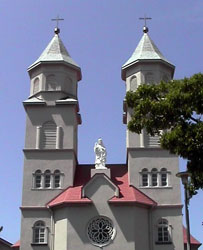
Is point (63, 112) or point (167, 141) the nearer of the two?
point (167, 141)

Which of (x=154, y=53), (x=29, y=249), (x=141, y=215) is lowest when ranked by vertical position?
(x=29, y=249)

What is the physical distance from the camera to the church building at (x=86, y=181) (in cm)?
3469

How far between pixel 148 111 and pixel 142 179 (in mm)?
19407

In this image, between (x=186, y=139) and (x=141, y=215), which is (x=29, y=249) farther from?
(x=186, y=139)

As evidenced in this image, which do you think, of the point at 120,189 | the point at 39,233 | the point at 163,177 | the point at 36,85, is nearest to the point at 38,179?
the point at 39,233

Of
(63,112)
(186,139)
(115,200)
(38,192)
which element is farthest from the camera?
(63,112)

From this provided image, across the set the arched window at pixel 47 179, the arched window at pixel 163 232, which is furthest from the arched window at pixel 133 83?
the arched window at pixel 163 232

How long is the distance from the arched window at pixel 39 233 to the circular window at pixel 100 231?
11.9 feet

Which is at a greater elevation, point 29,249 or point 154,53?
point 154,53

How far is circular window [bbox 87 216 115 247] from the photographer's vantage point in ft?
113

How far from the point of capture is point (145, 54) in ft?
136

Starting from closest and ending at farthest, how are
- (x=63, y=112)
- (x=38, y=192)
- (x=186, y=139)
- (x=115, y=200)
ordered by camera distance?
(x=186, y=139) < (x=115, y=200) < (x=38, y=192) < (x=63, y=112)

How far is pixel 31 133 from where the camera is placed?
3878cm

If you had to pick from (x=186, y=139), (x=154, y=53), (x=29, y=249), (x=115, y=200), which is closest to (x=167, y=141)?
(x=186, y=139)
